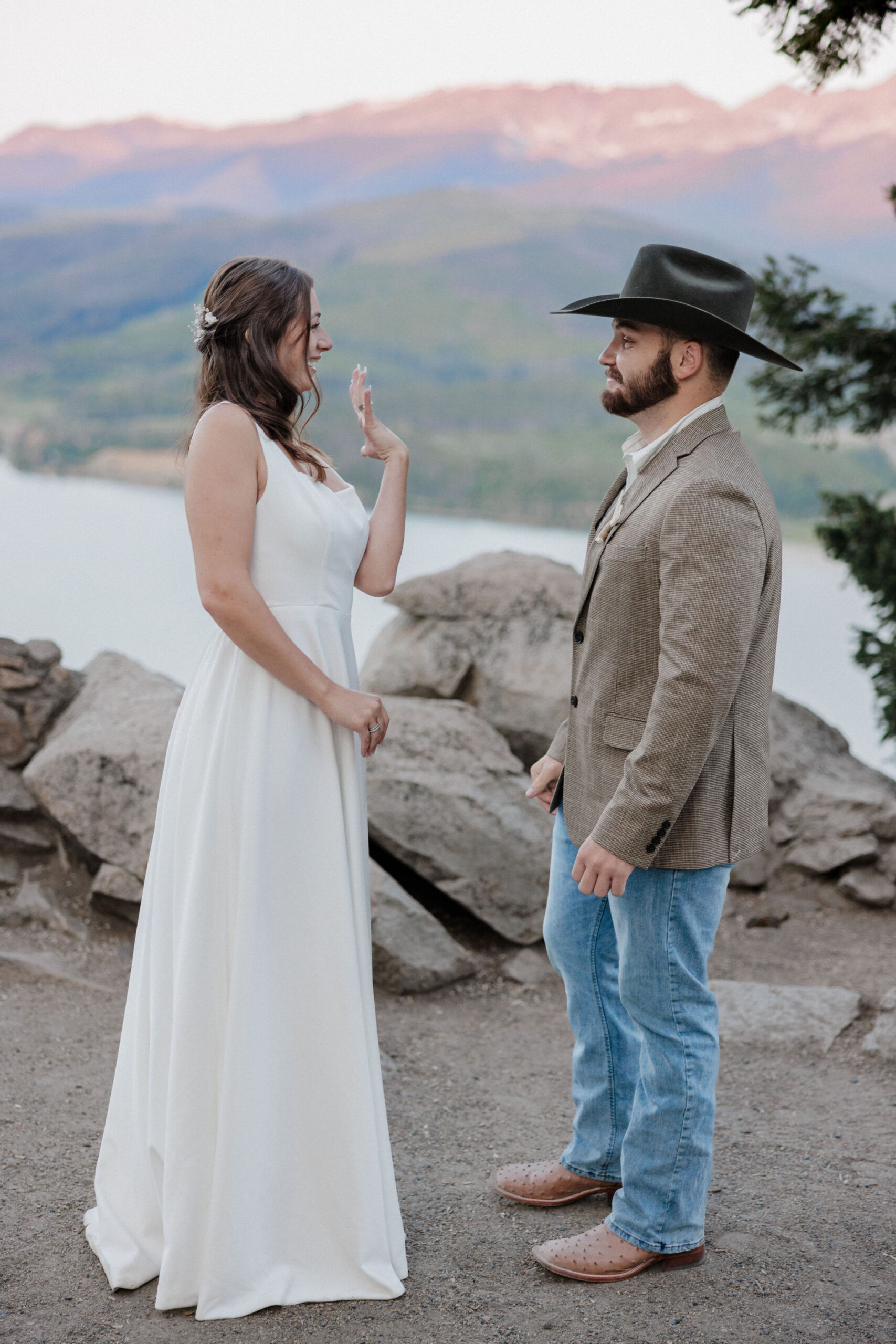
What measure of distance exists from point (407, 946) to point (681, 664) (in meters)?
2.24

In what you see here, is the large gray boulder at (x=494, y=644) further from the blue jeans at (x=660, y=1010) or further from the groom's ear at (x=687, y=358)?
the groom's ear at (x=687, y=358)

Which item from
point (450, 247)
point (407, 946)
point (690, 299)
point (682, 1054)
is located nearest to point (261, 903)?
point (682, 1054)

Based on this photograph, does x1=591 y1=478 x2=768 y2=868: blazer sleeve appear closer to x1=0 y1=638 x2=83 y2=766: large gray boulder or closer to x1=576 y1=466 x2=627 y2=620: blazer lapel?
x1=576 y1=466 x2=627 y2=620: blazer lapel

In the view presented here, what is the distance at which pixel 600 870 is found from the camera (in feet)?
5.91

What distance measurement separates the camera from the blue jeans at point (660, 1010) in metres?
1.91

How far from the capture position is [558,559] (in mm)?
5074

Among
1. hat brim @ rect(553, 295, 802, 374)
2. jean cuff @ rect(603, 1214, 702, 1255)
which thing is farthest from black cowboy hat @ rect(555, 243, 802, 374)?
jean cuff @ rect(603, 1214, 702, 1255)

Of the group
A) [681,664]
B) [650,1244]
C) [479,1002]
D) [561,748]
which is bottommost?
[479,1002]

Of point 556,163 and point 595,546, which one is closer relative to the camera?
point 595,546

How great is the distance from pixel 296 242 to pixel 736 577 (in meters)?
10.8

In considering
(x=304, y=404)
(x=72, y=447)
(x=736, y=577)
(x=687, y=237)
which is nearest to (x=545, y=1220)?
(x=736, y=577)

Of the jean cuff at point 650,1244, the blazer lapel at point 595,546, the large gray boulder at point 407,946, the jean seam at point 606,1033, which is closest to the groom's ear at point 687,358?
the blazer lapel at point 595,546

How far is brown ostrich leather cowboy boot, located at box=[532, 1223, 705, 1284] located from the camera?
2.04 meters

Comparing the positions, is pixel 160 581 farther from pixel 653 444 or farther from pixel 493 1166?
pixel 653 444
